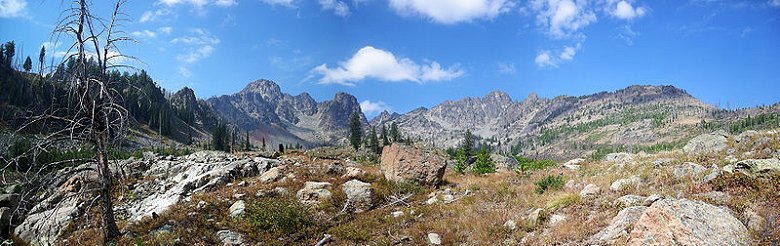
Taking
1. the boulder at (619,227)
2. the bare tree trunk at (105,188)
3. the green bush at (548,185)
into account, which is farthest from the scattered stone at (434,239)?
the bare tree trunk at (105,188)

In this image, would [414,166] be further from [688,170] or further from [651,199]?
[651,199]

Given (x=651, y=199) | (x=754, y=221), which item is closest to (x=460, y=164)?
(x=651, y=199)

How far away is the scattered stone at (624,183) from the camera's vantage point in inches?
470

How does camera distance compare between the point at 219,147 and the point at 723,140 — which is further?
the point at 219,147

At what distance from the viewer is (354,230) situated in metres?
13.2

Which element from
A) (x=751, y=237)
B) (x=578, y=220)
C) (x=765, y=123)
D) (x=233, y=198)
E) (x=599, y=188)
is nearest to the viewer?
(x=751, y=237)

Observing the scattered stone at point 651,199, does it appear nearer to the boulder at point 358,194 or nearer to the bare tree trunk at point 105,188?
the boulder at point 358,194

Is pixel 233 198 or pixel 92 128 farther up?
pixel 92 128

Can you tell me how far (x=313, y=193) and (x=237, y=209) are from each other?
10.3 feet

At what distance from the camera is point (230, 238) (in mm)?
12867

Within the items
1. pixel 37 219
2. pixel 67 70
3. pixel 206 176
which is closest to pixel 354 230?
pixel 67 70

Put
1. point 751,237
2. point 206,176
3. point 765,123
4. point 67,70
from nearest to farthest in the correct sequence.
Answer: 1. point 751,237
2. point 67,70
3. point 206,176
4. point 765,123

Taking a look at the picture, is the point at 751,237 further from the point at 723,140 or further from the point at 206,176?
the point at 206,176

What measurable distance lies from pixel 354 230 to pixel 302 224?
77.4 inches
